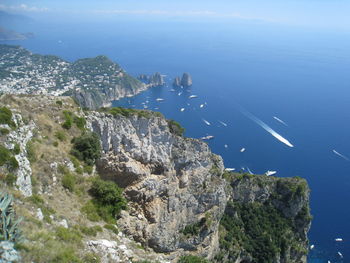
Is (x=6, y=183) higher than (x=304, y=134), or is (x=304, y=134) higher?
(x=6, y=183)

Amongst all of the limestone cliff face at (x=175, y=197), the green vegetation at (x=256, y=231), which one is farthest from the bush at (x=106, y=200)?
the green vegetation at (x=256, y=231)

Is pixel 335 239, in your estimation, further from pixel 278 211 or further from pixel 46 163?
pixel 46 163

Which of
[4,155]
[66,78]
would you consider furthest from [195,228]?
[66,78]

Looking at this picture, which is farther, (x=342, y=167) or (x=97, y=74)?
(x=97, y=74)

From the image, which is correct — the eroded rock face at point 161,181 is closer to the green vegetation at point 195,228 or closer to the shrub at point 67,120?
the green vegetation at point 195,228

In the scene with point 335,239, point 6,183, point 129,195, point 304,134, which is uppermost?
point 6,183

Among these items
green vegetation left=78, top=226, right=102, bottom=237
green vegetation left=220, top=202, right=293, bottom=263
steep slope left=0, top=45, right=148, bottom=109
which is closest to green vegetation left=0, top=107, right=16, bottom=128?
green vegetation left=78, top=226, right=102, bottom=237

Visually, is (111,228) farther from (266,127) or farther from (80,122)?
(266,127)

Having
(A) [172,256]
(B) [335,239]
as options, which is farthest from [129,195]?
(B) [335,239]
